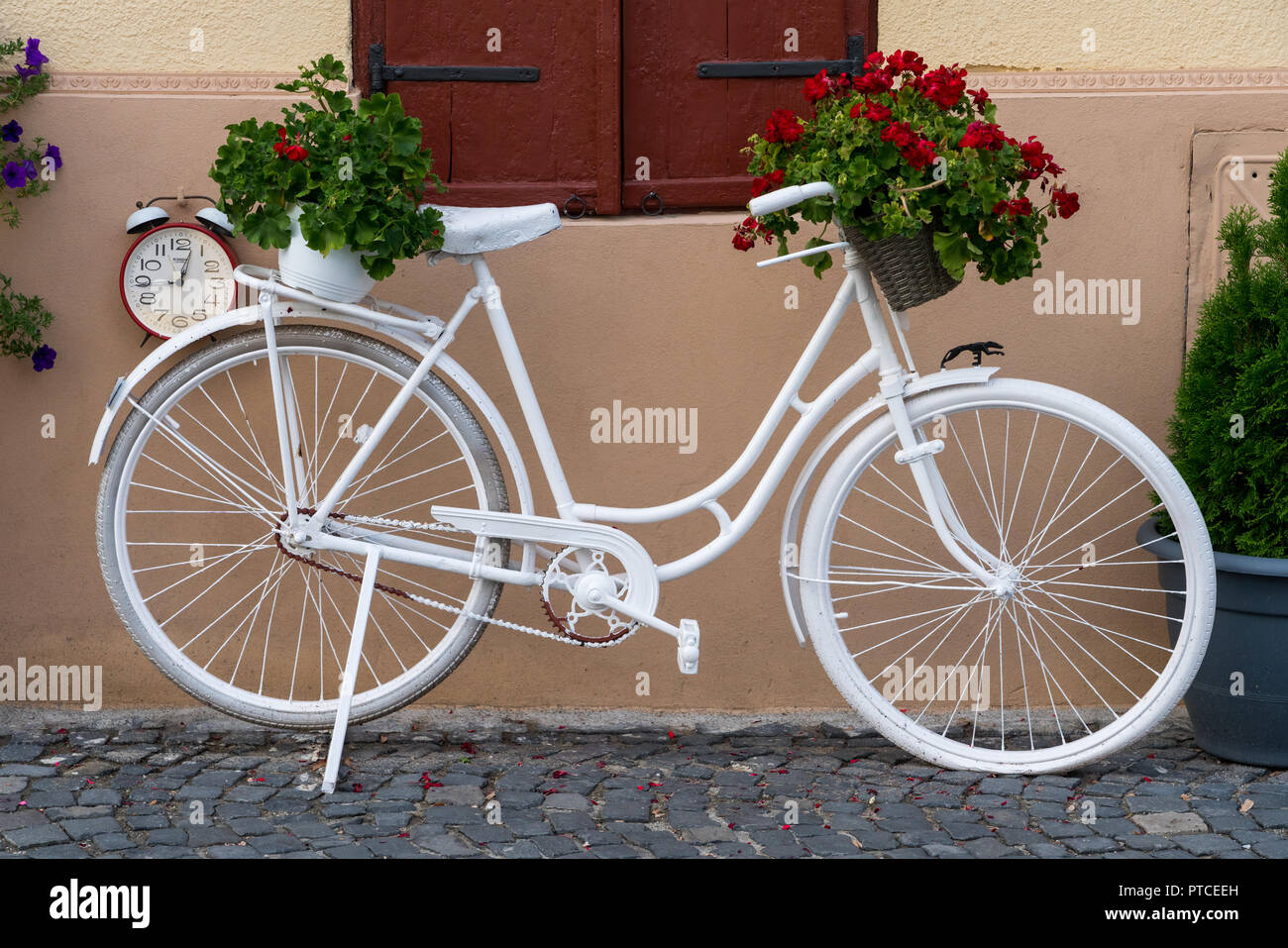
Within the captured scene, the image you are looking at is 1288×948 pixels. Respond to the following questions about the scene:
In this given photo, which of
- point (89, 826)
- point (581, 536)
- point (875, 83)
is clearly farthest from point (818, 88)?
point (89, 826)

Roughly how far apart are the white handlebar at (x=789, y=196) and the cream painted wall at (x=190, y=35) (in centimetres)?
159

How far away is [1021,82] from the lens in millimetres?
3953

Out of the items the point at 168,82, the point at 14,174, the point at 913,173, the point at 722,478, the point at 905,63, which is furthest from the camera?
the point at 168,82

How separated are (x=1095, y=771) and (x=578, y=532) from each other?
1.47 metres

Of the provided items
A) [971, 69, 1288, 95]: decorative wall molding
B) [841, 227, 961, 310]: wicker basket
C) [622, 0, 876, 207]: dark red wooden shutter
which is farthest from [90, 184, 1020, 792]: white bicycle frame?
[971, 69, 1288, 95]: decorative wall molding

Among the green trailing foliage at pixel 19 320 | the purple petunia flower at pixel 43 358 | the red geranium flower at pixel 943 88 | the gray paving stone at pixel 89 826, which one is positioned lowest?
the gray paving stone at pixel 89 826

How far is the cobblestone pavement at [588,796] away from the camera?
9.90ft

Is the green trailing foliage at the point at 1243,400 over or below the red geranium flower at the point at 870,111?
below

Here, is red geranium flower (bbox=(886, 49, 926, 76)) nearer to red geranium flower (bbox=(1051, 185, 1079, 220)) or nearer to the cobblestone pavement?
red geranium flower (bbox=(1051, 185, 1079, 220))

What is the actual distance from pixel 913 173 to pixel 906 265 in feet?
0.74

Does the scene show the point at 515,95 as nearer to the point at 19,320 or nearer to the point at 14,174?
the point at 14,174

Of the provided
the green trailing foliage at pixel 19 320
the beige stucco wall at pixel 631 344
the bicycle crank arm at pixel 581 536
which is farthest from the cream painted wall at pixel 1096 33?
the green trailing foliage at pixel 19 320

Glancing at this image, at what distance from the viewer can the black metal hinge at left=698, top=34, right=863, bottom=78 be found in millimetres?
3988

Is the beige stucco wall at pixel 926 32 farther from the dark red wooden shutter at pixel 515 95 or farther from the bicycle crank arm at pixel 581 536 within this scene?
the bicycle crank arm at pixel 581 536
